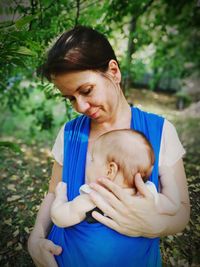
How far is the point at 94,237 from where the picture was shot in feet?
5.26

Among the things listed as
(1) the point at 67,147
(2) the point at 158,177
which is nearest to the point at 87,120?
(1) the point at 67,147

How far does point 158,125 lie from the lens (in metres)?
1.87

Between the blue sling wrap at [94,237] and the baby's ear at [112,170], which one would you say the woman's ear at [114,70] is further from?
the baby's ear at [112,170]

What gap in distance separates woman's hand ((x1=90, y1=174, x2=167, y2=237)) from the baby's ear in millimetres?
51

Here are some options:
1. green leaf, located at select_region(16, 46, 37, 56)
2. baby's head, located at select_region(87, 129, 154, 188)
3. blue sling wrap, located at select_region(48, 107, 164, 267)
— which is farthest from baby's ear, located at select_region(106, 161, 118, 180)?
green leaf, located at select_region(16, 46, 37, 56)

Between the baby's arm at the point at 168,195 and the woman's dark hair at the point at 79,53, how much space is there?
26.2 inches

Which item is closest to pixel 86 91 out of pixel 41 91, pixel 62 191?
pixel 62 191

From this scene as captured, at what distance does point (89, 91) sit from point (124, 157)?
434mm

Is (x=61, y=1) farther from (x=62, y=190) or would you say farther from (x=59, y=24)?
(x=62, y=190)

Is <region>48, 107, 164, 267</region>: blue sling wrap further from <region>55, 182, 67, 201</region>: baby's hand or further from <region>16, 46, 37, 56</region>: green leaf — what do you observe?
<region>16, 46, 37, 56</region>: green leaf

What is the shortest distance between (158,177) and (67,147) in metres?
0.55

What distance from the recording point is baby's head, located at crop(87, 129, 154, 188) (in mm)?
1613

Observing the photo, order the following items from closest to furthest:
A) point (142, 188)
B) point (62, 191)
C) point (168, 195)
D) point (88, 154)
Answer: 1. point (142, 188)
2. point (168, 195)
3. point (62, 191)
4. point (88, 154)

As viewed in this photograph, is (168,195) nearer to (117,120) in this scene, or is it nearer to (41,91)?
(117,120)
